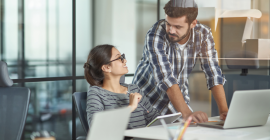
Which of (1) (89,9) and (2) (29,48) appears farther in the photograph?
(1) (89,9)

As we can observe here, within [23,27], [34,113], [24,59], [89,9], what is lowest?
[34,113]

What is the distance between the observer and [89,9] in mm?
3551

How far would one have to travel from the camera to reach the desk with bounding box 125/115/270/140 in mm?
1314

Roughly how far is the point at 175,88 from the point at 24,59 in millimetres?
1549

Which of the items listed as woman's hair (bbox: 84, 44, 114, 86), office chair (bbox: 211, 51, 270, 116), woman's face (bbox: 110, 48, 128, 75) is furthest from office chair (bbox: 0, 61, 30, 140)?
office chair (bbox: 211, 51, 270, 116)

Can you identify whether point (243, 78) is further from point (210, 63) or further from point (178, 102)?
point (178, 102)

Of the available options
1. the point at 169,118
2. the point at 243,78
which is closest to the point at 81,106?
the point at 169,118

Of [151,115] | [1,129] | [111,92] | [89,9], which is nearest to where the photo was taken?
A: [1,129]

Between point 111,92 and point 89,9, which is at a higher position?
point 89,9

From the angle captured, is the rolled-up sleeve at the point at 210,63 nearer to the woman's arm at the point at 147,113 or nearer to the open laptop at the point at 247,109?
the woman's arm at the point at 147,113

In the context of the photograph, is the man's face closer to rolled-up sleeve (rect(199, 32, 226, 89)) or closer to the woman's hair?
rolled-up sleeve (rect(199, 32, 226, 89))

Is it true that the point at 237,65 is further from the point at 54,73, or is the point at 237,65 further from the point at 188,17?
the point at 54,73

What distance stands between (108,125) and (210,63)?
162 cm

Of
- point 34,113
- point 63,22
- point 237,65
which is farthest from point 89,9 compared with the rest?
point 237,65
